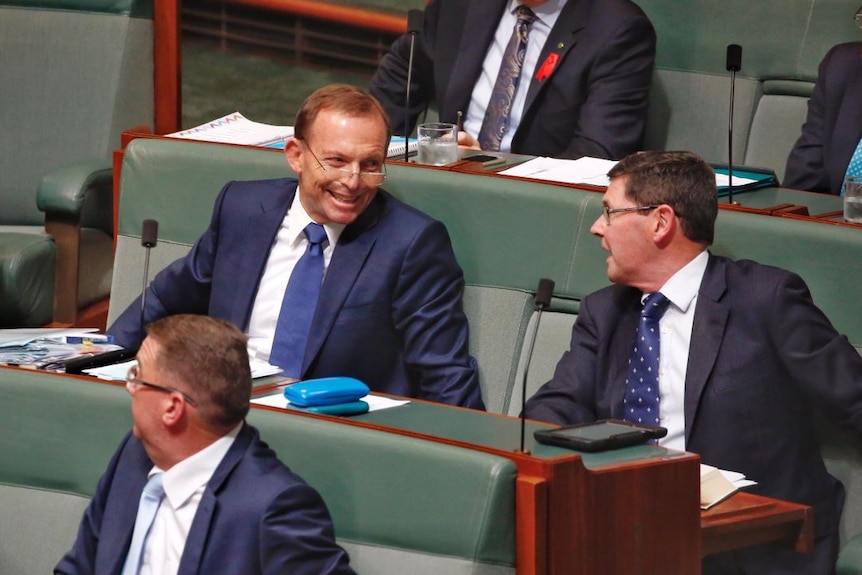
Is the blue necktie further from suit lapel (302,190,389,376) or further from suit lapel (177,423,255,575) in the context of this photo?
suit lapel (177,423,255,575)

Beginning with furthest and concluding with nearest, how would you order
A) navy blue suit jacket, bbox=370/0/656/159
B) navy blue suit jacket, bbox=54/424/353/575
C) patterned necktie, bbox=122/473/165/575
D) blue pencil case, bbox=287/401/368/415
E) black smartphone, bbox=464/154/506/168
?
navy blue suit jacket, bbox=370/0/656/159 < black smartphone, bbox=464/154/506/168 < blue pencil case, bbox=287/401/368/415 < patterned necktie, bbox=122/473/165/575 < navy blue suit jacket, bbox=54/424/353/575

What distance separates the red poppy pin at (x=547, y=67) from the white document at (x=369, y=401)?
1410 mm

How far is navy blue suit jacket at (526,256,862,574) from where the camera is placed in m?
2.24

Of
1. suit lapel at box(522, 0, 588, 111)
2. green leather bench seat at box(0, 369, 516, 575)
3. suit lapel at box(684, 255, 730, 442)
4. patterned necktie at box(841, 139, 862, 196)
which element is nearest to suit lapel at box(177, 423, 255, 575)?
green leather bench seat at box(0, 369, 516, 575)

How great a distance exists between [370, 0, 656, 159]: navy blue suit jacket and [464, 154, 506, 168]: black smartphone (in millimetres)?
403

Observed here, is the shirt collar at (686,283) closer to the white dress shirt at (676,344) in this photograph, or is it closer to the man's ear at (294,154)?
the white dress shirt at (676,344)

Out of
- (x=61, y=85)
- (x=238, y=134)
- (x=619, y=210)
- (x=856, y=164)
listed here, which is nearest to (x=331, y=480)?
(x=619, y=210)

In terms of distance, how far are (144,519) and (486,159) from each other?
4.30ft

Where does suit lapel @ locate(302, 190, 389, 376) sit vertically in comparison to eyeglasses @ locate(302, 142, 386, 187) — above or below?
below

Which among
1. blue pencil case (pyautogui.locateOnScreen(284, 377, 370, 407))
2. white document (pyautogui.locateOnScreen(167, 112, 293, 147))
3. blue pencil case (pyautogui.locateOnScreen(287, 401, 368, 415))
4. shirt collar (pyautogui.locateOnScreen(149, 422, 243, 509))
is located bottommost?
shirt collar (pyautogui.locateOnScreen(149, 422, 243, 509))

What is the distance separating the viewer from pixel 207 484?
1773 mm

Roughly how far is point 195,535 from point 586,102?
73.5 inches

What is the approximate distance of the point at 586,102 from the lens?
3.37 m

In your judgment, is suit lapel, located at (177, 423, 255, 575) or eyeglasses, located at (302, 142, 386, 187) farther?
eyeglasses, located at (302, 142, 386, 187)
